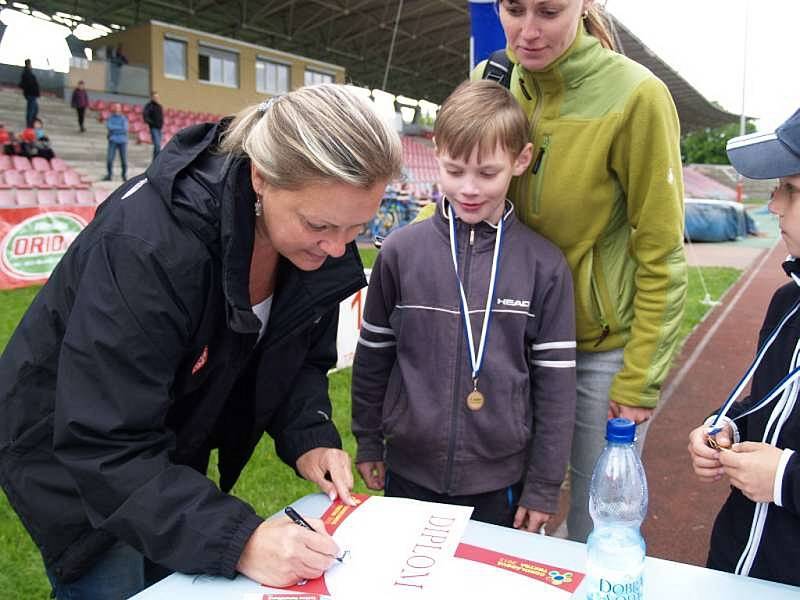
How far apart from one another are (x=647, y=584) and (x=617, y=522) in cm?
14

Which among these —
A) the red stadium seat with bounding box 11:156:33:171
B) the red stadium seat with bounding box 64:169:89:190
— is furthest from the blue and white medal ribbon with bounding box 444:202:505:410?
the red stadium seat with bounding box 11:156:33:171

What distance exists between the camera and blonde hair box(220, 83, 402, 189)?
1.26 meters

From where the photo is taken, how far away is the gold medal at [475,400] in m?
1.86

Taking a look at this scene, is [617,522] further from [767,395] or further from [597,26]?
[597,26]

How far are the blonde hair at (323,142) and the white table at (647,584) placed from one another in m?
0.75

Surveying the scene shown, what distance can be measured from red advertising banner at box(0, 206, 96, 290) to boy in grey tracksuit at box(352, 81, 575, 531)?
22.2ft

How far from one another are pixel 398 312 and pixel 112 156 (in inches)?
613

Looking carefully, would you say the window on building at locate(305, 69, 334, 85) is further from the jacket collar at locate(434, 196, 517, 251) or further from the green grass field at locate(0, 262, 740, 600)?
the jacket collar at locate(434, 196, 517, 251)

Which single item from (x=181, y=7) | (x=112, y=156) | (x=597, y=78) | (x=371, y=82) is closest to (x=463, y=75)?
(x=371, y=82)

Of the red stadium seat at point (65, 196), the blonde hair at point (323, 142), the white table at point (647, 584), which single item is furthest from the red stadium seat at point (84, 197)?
the white table at point (647, 584)

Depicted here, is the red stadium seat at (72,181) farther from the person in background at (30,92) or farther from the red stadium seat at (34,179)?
the person in background at (30,92)

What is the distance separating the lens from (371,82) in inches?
1663

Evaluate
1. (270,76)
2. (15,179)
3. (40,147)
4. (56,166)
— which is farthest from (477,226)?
(270,76)

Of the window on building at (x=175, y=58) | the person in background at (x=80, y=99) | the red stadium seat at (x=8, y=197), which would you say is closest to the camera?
the red stadium seat at (x=8, y=197)
